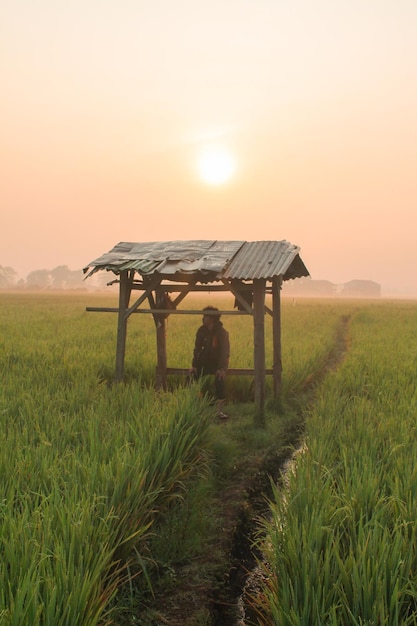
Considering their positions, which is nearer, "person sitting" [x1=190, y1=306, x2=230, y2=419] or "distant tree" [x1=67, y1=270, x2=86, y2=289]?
"person sitting" [x1=190, y1=306, x2=230, y2=419]

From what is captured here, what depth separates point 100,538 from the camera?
294 centimetres

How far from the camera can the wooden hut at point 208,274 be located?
7715 mm

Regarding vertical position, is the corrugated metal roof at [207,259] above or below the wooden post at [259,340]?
above

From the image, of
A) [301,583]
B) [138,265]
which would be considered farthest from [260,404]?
[301,583]

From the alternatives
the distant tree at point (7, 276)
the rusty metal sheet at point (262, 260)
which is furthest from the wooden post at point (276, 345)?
the distant tree at point (7, 276)

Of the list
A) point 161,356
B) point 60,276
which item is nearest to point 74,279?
point 60,276

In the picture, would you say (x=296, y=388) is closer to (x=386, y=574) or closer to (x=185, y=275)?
(x=185, y=275)

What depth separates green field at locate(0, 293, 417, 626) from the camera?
2.48 metres

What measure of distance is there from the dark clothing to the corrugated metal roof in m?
0.95

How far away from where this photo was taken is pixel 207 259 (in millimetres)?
7906

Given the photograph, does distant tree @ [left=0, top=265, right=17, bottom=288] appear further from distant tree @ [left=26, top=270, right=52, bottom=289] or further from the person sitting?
the person sitting

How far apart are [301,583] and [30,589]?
1.39 metres

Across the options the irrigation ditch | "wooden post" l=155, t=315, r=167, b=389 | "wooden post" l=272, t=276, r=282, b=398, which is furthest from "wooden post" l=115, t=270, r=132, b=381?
the irrigation ditch

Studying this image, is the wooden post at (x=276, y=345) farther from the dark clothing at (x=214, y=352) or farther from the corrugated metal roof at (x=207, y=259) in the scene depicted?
the dark clothing at (x=214, y=352)
